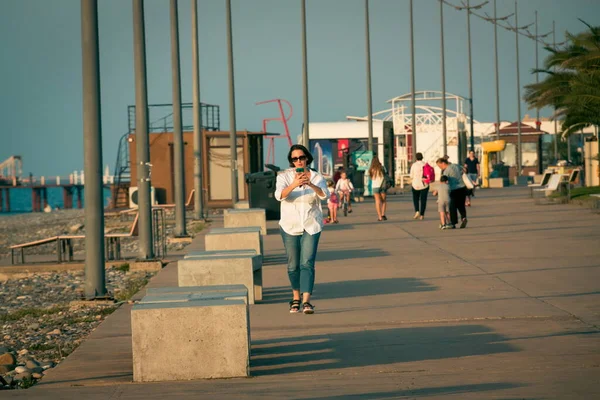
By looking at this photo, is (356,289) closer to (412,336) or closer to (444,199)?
(412,336)

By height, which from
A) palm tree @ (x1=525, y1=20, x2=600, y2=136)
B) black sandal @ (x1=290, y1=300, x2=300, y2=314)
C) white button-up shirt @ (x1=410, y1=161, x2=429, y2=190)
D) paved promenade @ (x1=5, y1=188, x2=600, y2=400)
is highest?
palm tree @ (x1=525, y1=20, x2=600, y2=136)

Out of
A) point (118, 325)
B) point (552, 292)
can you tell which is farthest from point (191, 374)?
point (552, 292)

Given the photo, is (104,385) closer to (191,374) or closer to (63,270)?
(191,374)

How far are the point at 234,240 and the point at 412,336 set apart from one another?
23.6 ft

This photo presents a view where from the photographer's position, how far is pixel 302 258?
12.0 m

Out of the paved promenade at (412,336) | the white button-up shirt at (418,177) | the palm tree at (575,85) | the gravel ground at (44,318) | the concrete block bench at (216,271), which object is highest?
the palm tree at (575,85)

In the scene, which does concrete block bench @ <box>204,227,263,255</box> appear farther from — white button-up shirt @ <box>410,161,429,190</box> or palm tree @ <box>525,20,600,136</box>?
palm tree @ <box>525,20,600,136</box>

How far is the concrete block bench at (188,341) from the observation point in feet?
28.1

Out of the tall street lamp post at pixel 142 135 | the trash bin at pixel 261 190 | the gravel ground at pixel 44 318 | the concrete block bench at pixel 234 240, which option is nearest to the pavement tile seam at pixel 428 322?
the gravel ground at pixel 44 318

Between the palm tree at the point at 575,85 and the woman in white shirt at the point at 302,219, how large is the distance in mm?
20867

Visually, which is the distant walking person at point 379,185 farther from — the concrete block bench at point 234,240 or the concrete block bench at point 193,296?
the concrete block bench at point 193,296

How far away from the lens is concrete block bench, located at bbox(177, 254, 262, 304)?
12938mm

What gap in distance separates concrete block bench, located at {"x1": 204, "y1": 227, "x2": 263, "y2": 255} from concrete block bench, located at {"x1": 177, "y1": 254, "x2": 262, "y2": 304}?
3.84 m

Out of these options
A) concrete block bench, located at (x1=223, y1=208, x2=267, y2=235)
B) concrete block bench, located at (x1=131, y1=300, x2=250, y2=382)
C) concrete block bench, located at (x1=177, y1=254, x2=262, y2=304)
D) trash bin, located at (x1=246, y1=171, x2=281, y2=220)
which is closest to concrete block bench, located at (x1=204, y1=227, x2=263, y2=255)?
concrete block bench, located at (x1=177, y1=254, x2=262, y2=304)
